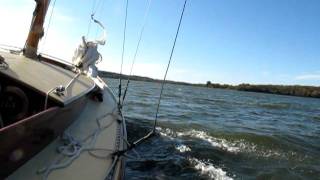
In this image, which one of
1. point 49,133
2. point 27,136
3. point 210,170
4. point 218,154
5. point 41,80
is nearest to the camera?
point 27,136

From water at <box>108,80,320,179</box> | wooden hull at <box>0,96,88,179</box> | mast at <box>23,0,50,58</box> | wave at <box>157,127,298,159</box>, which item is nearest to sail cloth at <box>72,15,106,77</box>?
mast at <box>23,0,50,58</box>

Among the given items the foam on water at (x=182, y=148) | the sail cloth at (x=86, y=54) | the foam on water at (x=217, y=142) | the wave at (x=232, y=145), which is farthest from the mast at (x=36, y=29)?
the foam on water at (x=217, y=142)

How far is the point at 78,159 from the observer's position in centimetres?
420

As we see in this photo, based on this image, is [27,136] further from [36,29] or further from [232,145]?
[232,145]

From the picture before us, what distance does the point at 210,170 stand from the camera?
8.68 meters

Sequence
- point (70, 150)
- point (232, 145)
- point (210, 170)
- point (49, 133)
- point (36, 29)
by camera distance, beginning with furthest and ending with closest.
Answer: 1. point (232, 145)
2. point (210, 170)
3. point (36, 29)
4. point (70, 150)
5. point (49, 133)

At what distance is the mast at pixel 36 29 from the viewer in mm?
7387

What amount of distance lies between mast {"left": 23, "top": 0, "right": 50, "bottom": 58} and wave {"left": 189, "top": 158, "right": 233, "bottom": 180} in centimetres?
433

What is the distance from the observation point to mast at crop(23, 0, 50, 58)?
24.2 feet

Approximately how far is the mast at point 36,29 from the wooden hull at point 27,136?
133 inches

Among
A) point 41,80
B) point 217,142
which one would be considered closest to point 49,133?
point 41,80

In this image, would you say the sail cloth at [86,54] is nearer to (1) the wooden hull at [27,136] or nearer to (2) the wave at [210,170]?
(2) the wave at [210,170]

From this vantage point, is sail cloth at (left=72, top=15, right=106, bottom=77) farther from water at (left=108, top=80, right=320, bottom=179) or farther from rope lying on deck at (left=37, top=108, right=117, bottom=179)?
rope lying on deck at (left=37, top=108, right=117, bottom=179)

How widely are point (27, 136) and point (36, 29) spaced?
452cm
